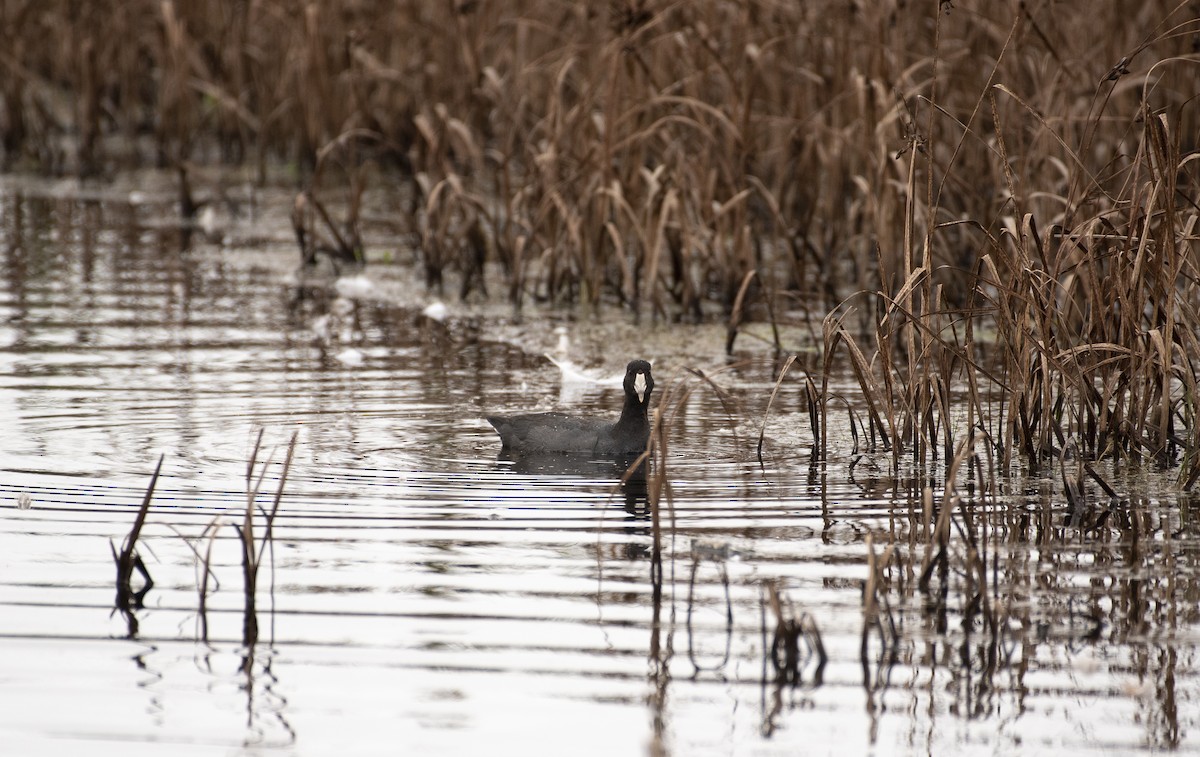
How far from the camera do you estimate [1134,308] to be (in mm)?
5945

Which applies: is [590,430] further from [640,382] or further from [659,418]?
[659,418]

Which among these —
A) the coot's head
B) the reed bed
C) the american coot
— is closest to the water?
the american coot

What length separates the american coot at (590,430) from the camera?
22.7 feet

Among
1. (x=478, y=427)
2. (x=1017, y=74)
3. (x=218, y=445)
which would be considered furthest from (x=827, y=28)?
(x=218, y=445)

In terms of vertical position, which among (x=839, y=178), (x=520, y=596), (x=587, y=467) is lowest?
(x=520, y=596)

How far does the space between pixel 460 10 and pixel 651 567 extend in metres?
6.83

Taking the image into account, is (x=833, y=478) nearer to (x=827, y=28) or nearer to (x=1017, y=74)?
(x=1017, y=74)

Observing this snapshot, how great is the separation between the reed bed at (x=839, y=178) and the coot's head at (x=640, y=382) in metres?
0.78

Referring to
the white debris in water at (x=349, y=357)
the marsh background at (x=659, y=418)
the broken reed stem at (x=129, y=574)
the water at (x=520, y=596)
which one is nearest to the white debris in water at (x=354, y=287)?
the marsh background at (x=659, y=418)

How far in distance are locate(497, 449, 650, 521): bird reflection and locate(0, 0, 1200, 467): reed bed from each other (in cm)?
77

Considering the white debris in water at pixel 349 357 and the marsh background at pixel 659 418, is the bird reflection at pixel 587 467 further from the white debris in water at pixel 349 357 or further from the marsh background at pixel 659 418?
the white debris in water at pixel 349 357

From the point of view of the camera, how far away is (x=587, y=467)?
267 inches

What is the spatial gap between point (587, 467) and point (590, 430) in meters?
0.26

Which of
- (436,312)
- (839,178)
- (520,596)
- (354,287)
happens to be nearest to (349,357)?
(436,312)
